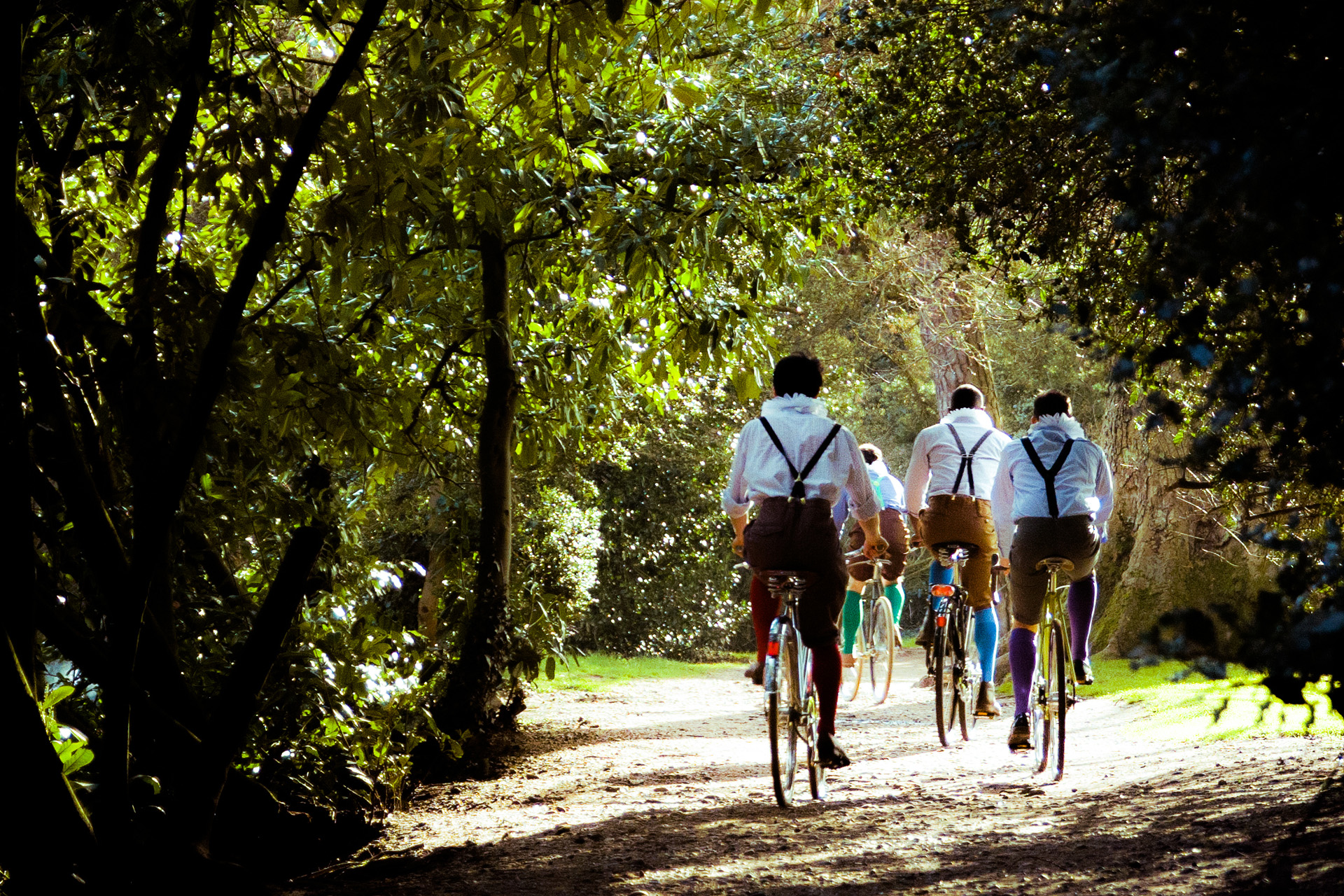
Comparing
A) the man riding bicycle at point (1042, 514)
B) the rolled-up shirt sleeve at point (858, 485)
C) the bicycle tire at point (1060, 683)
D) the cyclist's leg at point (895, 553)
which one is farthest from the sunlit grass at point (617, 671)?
the rolled-up shirt sleeve at point (858, 485)

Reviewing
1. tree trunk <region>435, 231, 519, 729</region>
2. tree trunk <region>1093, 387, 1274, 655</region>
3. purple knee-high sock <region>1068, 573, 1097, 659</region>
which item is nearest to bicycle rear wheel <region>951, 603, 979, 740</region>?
purple knee-high sock <region>1068, 573, 1097, 659</region>

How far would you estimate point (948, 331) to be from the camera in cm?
1435

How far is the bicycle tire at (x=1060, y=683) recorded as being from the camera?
6.74 metres

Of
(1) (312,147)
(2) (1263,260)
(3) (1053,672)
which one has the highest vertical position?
(1) (312,147)

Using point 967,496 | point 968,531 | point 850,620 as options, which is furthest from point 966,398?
point 850,620

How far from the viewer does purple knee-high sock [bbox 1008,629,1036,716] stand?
6.99 meters

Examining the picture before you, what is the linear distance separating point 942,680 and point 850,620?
2.58 metres

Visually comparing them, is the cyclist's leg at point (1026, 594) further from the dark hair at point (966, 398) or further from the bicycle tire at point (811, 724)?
the dark hair at point (966, 398)

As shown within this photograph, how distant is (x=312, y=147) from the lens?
14.2ft

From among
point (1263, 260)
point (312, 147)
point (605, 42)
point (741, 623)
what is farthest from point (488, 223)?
point (741, 623)

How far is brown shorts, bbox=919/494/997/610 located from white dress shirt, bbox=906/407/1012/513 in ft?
0.24

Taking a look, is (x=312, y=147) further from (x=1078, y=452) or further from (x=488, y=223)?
(x=1078, y=452)

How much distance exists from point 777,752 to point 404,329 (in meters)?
3.50

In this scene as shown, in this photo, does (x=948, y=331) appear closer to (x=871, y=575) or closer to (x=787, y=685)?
(x=871, y=575)
